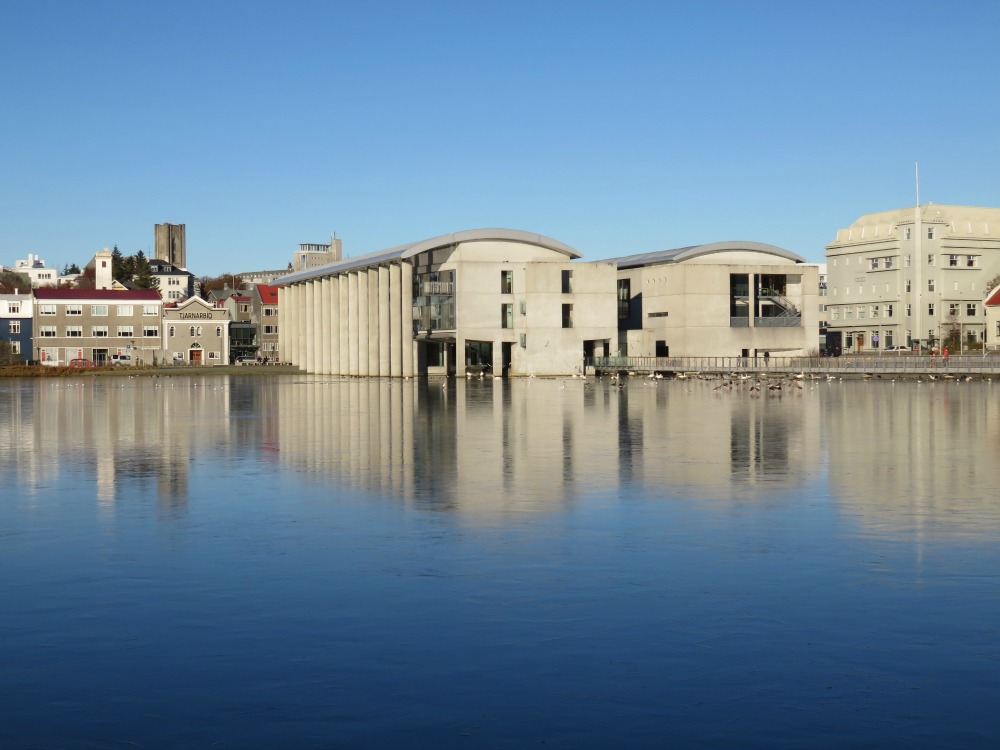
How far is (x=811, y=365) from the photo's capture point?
93188mm

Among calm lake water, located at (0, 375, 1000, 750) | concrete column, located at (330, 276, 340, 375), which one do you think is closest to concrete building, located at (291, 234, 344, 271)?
concrete column, located at (330, 276, 340, 375)

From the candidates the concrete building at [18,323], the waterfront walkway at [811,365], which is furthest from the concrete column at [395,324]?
the concrete building at [18,323]

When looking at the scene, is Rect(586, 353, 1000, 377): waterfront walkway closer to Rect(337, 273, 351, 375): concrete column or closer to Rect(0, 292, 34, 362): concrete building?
Rect(337, 273, 351, 375): concrete column

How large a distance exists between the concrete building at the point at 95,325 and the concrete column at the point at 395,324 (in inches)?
1786

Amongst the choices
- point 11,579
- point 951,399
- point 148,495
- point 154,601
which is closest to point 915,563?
point 154,601

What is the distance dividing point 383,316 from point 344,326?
1360 centimetres

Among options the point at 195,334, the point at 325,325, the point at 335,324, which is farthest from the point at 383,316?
the point at 195,334

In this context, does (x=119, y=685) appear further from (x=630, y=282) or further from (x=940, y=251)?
(x=940, y=251)

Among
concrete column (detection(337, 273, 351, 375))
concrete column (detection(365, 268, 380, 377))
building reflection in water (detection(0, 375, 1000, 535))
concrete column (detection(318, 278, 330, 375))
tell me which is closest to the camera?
building reflection in water (detection(0, 375, 1000, 535))

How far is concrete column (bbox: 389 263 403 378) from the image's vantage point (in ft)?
333

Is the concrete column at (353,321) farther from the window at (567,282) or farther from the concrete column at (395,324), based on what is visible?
the window at (567,282)

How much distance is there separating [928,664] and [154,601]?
881cm

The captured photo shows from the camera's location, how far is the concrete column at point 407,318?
10000cm

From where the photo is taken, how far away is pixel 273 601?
13.4 meters
